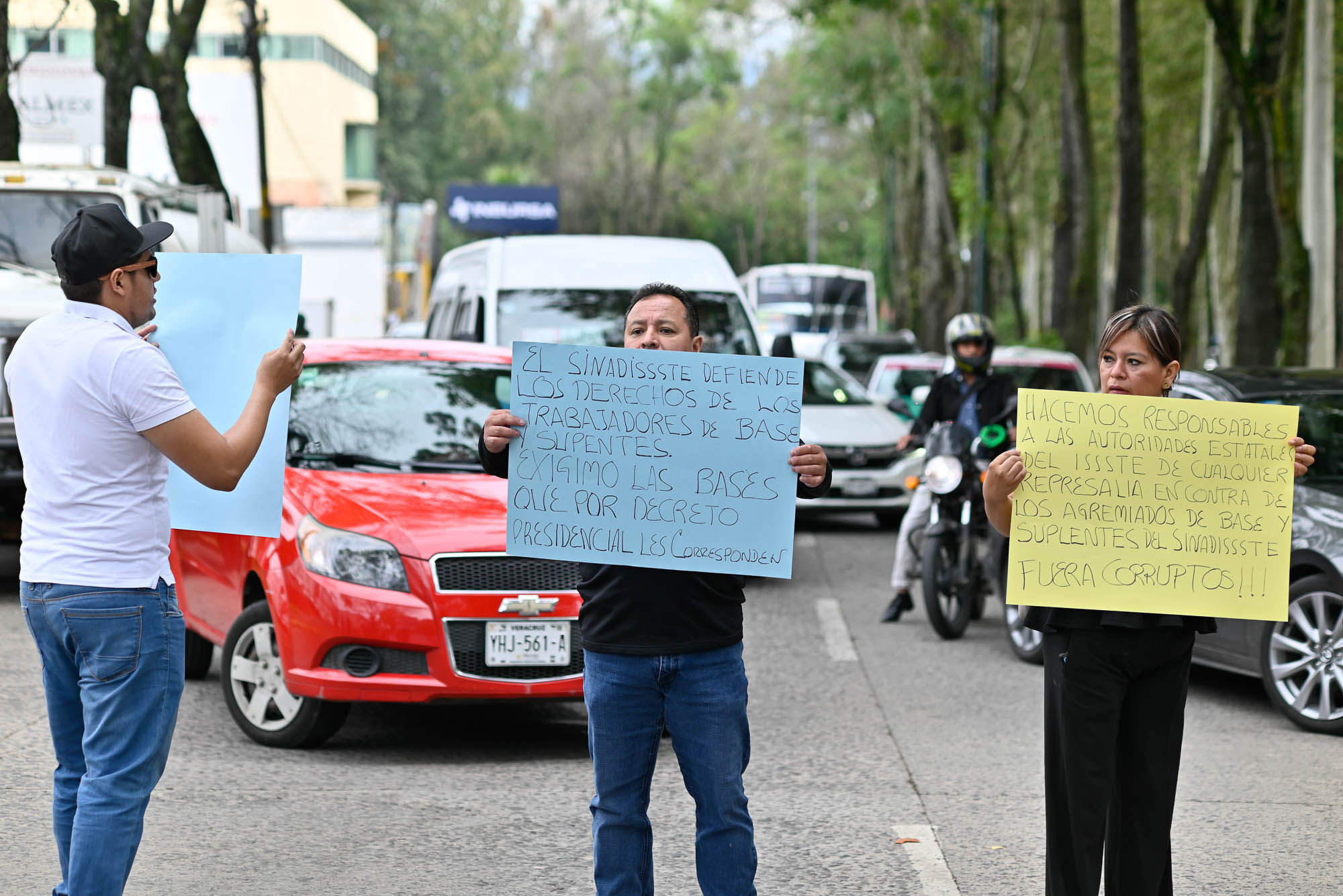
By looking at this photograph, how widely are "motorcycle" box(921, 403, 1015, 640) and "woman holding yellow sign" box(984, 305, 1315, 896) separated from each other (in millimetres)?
5739

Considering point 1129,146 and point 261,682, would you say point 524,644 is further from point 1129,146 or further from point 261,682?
point 1129,146

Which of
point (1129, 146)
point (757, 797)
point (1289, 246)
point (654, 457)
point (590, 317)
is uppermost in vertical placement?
point (1129, 146)

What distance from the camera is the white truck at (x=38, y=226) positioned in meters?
11.1

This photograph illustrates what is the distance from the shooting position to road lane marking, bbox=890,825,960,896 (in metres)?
5.11

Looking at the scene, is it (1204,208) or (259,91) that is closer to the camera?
(1204,208)

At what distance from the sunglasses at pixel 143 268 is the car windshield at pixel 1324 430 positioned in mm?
5835

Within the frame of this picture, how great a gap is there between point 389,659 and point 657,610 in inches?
111

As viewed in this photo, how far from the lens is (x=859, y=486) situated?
15.1 meters

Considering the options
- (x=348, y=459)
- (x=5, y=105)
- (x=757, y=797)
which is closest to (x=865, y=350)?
(x=5, y=105)

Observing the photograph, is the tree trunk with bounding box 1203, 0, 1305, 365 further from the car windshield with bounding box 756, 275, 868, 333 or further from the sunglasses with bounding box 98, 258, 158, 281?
the car windshield with bounding box 756, 275, 868, 333

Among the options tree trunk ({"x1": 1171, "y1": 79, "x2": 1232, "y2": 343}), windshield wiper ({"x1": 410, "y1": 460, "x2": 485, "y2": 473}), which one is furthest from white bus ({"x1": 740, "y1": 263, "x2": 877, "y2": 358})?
windshield wiper ({"x1": 410, "y1": 460, "x2": 485, "y2": 473})

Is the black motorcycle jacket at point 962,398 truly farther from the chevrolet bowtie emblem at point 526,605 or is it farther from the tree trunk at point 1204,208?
the tree trunk at point 1204,208

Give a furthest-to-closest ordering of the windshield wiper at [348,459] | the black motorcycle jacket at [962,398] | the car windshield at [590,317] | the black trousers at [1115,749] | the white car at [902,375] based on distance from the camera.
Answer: the white car at [902,375] < the car windshield at [590,317] < the black motorcycle jacket at [962,398] < the windshield wiper at [348,459] < the black trousers at [1115,749]

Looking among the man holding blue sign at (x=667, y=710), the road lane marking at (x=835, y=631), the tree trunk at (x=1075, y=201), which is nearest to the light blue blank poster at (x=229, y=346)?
the man holding blue sign at (x=667, y=710)
